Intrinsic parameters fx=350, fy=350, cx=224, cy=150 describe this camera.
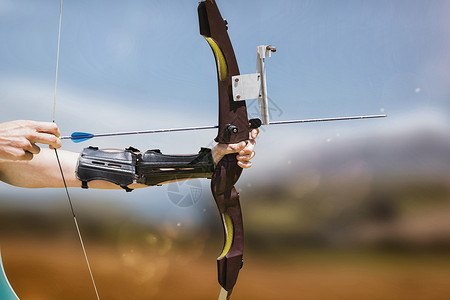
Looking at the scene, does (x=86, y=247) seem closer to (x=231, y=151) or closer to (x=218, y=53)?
(x=231, y=151)

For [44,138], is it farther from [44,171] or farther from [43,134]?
[44,171]

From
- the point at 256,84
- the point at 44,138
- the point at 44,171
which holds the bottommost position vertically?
the point at 44,171

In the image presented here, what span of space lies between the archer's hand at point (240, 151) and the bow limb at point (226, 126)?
16 millimetres

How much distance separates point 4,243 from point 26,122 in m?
1.27

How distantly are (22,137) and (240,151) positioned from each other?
76 centimetres

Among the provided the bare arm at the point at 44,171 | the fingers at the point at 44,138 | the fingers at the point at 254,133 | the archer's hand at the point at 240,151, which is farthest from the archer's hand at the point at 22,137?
the fingers at the point at 254,133

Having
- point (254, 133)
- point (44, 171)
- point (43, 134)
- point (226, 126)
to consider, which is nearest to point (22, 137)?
point (43, 134)

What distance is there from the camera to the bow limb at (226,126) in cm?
121

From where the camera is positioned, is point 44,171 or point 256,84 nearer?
point 256,84

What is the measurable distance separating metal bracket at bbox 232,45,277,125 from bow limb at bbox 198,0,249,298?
3cm

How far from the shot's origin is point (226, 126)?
47.5 inches

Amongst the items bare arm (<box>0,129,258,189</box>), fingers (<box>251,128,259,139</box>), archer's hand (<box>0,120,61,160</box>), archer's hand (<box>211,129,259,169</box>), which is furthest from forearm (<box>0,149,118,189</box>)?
fingers (<box>251,128,259,139</box>)

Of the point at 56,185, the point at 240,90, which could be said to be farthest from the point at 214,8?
the point at 56,185

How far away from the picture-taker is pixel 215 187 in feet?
4.08
